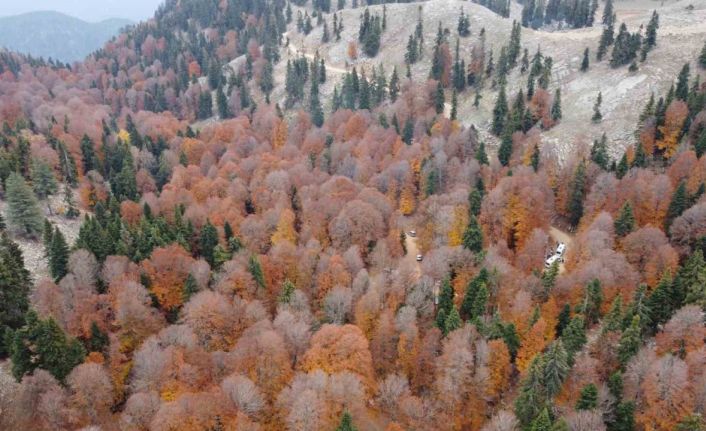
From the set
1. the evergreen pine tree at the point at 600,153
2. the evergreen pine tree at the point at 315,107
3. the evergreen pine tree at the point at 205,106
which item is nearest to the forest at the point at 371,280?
the evergreen pine tree at the point at 600,153

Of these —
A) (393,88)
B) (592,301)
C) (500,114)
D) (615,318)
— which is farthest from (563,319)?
(393,88)

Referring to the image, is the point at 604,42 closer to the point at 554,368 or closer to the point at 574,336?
the point at 574,336

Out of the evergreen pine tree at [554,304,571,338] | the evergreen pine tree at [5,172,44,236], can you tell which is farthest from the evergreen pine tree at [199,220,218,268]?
the evergreen pine tree at [554,304,571,338]

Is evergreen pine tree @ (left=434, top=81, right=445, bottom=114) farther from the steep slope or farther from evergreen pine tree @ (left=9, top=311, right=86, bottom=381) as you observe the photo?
evergreen pine tree @ (left=9, top=311, right=86, bottom=381)

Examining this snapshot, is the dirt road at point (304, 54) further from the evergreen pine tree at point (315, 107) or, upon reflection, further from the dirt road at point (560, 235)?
the dirt road at point (560, 235)


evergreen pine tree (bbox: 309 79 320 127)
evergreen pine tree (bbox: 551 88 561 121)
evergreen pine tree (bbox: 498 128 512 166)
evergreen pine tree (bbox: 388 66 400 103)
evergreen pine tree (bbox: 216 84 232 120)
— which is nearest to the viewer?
evergreen pine tree (bbox: 498 128 512 166)

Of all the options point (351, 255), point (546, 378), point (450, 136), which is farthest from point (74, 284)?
point (450, 136)
